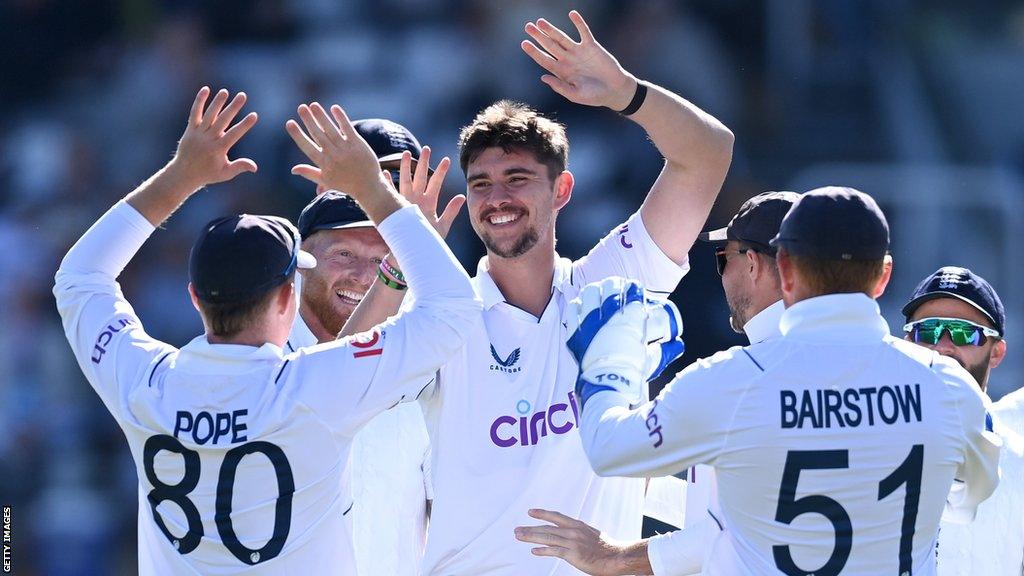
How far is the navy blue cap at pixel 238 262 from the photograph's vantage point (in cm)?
312

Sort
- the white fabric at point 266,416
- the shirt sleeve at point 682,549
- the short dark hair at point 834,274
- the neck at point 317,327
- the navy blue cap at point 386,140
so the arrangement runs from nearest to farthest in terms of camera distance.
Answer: the short dark hair at point 834,274 < the white fabric at point 266,416 < the shirt sleeve at point 682,549 < the neck at point 317,327 < the navy blue cap at point 386,140

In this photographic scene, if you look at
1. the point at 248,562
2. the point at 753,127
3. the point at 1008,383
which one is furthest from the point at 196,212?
the point at 248,562

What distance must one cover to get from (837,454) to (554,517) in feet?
2.76

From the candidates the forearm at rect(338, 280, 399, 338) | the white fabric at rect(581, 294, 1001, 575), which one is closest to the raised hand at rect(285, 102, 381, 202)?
the forearm at rect(338, 280, 399, 338)

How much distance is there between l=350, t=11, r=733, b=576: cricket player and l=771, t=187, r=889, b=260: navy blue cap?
0.89m

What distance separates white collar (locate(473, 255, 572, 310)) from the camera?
3.86 m

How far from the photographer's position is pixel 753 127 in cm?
940

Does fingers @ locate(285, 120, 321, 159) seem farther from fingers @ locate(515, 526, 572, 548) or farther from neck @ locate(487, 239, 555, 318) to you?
fingers @ locate(515, 526, 572, 548)

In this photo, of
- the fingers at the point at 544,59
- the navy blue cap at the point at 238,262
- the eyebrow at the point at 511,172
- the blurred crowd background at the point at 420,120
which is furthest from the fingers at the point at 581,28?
the blurred crowd background at the point at 420,120

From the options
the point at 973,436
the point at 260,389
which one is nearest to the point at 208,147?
the point at 260,389

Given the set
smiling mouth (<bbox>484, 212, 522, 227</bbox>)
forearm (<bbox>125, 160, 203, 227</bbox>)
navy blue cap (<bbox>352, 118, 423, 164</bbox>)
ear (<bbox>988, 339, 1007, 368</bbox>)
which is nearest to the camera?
forearm (<bbox>125, 160, 203, 227</bbox>)

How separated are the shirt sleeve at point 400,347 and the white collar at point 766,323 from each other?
870 mm

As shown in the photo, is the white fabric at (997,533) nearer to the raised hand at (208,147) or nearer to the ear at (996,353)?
the ear at (996,353)

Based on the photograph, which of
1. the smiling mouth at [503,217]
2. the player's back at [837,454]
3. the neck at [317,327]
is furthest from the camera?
the neck at [317,327]
